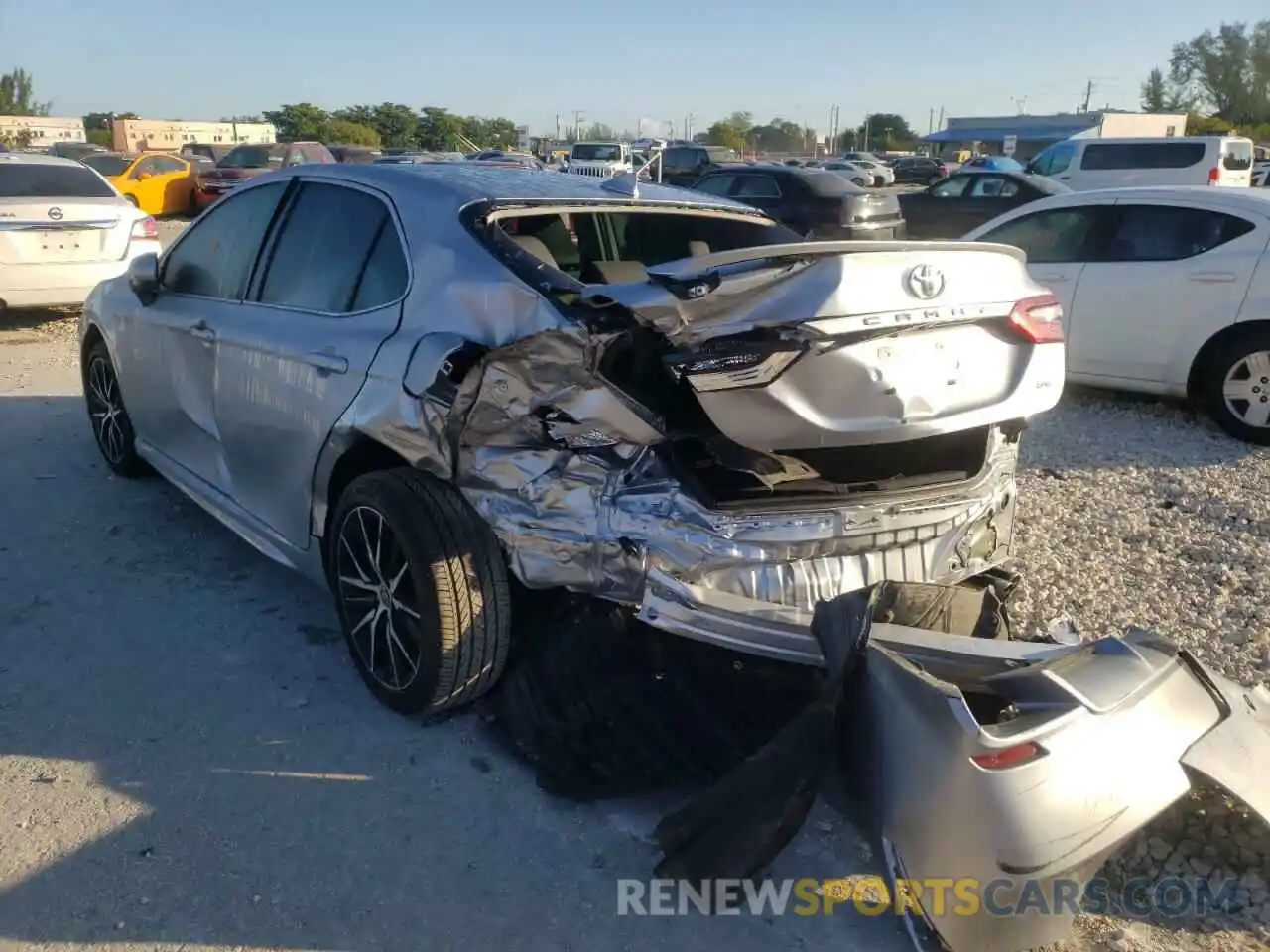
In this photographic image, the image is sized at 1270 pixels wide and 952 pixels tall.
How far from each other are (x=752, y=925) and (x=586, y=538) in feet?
3.59

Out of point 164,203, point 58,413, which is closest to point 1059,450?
point 58,413

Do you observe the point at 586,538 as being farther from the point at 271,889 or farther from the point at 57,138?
the point at 57,138

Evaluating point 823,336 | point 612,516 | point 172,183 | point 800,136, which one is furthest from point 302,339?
point 800,136

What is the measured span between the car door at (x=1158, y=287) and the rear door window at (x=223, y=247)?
572 centimetres

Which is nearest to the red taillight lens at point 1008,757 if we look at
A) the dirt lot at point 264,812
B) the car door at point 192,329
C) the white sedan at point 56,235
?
the dirt lot at point 264,812

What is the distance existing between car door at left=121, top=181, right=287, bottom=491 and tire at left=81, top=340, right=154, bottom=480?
399 millimetres

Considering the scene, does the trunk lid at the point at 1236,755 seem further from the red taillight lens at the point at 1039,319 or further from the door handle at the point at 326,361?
the door handle at the point at 326,361

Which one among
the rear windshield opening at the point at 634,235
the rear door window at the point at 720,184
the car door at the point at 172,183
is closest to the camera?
the rear windshield opening at the point at 634,235

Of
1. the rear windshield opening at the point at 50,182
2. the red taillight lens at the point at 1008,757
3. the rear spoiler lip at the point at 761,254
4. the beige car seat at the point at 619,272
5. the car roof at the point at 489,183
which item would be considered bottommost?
the red taillight lens at the point at 1008,757

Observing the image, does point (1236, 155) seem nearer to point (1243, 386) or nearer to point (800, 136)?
point (1243, 386)

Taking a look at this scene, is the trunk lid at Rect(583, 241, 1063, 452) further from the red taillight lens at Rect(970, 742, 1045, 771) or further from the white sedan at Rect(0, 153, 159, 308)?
the white sedan at Rect(0, 153, 159, 308)

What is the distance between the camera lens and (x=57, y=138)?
57.3 metres

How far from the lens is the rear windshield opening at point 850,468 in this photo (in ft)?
9.96

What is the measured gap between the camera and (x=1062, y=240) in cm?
812
